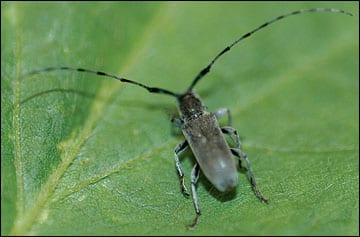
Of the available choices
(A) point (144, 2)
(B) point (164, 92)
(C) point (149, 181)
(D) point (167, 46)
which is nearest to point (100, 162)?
(C) point (149, 181)

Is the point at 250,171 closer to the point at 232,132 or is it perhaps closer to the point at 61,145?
the point at 232,132

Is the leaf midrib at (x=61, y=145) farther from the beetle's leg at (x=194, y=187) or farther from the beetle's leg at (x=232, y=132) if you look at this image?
the beetle's leg at (x=232, y=132)

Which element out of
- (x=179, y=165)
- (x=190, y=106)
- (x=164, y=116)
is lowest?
(x=164, y=116)

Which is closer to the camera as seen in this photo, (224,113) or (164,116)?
(224,113)

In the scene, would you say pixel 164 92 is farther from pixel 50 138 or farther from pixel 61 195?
pixel 61 195

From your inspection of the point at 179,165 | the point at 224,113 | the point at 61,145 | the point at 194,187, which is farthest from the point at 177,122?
the point at 61,145

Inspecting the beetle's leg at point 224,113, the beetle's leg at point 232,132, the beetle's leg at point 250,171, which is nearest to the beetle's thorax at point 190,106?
the beetle's leg at point 224,113
